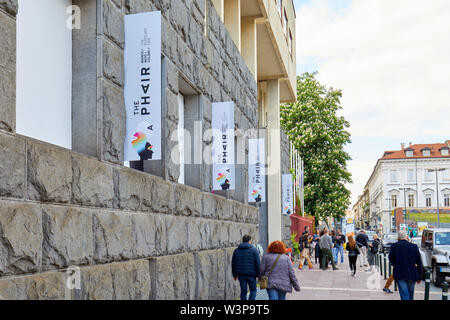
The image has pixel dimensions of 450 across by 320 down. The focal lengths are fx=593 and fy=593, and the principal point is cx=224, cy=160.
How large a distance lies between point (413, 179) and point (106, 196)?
127 metres

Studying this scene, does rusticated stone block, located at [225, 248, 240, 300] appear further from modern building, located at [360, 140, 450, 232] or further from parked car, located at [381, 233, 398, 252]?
modern building, located at [360, 140, 450, 232]

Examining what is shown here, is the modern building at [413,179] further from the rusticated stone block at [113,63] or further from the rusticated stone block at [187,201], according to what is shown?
the rusticated stone block at [113,63]

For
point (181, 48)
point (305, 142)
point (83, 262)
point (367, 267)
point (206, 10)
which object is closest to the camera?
point (83, 262)

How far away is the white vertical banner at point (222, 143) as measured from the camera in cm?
1104

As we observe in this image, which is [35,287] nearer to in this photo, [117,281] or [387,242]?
[117,281]

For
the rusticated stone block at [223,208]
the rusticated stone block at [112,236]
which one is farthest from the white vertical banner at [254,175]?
the rusticated stone block at [112,236]

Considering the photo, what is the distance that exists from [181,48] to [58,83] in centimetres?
341

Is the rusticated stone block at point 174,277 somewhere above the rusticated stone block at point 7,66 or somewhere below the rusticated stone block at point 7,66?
below

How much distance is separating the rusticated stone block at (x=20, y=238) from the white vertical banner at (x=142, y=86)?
2.21m

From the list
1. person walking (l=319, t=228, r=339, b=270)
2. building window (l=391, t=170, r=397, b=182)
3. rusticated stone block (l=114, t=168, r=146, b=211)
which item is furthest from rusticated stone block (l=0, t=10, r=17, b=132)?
building window (l=391, t=170, r=397, b=182)

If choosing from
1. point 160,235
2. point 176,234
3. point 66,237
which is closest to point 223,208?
point 176,234

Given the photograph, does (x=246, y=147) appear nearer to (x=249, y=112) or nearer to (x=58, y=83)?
(x=249, y=112)

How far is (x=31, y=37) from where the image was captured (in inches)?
213
